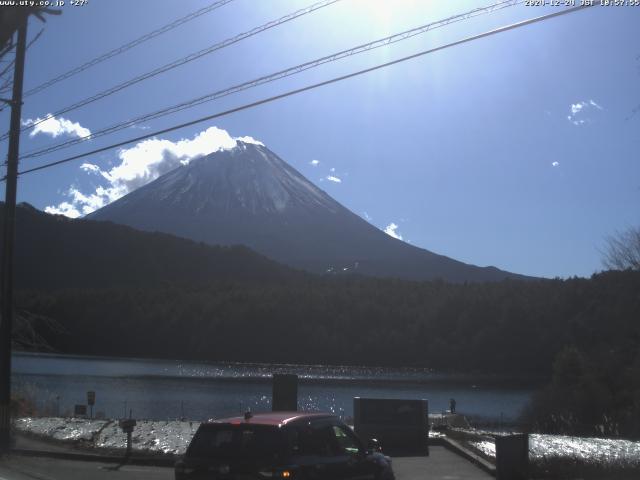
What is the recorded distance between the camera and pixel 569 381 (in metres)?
39.2

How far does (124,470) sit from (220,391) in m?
41.9

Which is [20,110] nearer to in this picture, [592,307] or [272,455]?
[272,455]

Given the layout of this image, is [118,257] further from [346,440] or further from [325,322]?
[346,440]

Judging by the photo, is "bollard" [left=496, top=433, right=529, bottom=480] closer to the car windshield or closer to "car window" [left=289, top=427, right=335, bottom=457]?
"car window" [left=289, top=427, right=335, bottom=457]

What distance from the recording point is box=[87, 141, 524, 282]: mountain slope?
158m

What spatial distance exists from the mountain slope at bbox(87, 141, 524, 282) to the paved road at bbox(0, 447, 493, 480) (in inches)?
4889

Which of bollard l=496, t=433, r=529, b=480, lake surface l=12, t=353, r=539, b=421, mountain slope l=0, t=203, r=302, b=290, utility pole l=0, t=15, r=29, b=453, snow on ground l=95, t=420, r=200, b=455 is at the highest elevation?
mountain slope l=0, t=203, r=302, b=290

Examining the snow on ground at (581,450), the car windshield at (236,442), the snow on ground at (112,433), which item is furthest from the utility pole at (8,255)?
the car windshield at (236,442)

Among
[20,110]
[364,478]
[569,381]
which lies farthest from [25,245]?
[364,478]

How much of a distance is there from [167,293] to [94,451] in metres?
103

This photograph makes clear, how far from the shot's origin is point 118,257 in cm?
13412

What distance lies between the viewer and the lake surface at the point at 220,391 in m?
40.0

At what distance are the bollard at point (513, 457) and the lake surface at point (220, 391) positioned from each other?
740 inches

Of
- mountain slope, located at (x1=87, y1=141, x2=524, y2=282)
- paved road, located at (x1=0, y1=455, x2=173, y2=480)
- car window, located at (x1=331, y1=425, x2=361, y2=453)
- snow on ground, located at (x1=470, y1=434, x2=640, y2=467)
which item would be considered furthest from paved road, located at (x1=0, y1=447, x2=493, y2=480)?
mountain slope, located at (x1=87, y1=141, x2=524, y2=282)
